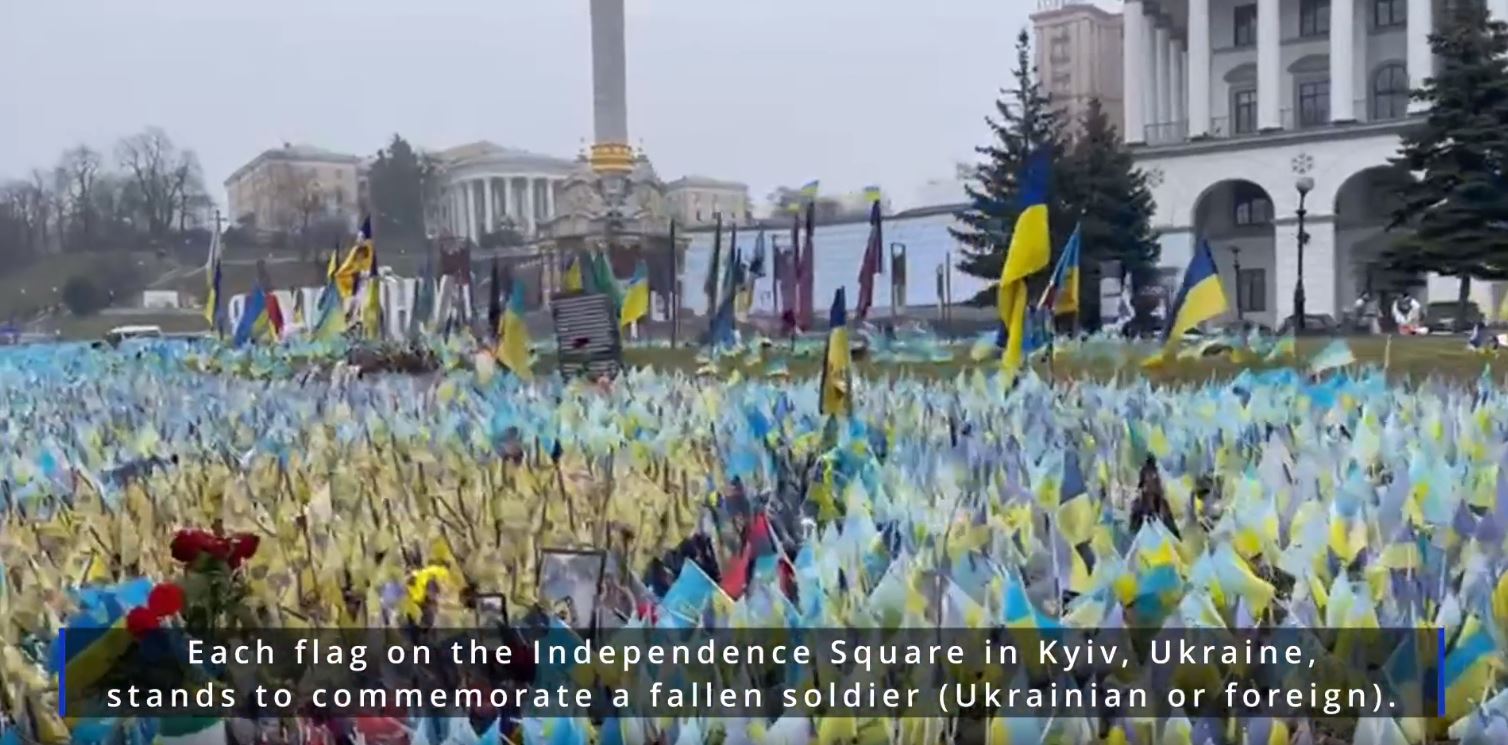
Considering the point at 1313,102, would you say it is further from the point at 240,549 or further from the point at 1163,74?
the point at 240,549

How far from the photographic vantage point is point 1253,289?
39.9 m

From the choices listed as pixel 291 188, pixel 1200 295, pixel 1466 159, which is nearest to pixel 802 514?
pixel 1200 295

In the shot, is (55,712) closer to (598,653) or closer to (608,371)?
(598,653)

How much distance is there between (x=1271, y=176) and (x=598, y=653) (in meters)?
38.3

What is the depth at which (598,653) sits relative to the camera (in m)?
3.32

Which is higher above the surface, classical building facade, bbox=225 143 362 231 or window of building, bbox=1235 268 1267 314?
classical building facade, bbox=225 143 362 231

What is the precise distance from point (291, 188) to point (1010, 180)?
184 feet

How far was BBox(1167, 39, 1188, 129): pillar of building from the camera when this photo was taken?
4347 centimetres

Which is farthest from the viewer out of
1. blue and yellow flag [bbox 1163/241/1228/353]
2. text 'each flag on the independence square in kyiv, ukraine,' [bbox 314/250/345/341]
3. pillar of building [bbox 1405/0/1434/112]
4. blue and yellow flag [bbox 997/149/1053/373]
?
pillar of building [bbox 1405/0/1434/112]

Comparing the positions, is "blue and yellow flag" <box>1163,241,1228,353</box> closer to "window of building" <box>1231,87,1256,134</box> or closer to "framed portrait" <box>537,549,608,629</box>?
"framed portrait" <box>537,549,608,629</box>

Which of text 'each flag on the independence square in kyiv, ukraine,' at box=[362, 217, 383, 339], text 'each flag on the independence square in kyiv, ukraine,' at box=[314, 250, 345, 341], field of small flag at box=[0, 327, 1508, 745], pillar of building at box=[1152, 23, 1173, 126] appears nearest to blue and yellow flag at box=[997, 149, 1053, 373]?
field of small flag at box=[0, 327, 1508, 745]

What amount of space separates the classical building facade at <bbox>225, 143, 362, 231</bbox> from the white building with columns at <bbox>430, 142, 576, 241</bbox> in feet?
15.8

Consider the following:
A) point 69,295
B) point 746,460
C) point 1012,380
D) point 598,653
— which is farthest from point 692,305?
point 598,653

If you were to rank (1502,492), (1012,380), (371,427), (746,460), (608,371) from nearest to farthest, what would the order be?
(1502,492) < (746,460) < (371,427) < (1012,380) < (608,371)
